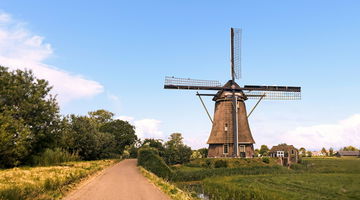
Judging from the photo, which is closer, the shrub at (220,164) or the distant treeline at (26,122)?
the distant treeline at (26,122)

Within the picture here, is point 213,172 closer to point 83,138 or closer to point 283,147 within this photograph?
point 83,138

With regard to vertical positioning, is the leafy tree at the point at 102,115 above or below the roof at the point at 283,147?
above

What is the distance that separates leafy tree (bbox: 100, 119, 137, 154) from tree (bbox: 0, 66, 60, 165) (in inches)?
2084

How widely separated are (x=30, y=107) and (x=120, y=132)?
58.9 m

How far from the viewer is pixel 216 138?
53.6 metres

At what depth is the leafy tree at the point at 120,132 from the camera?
3593 inches

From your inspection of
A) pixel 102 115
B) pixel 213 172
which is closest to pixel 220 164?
pixel 213 172

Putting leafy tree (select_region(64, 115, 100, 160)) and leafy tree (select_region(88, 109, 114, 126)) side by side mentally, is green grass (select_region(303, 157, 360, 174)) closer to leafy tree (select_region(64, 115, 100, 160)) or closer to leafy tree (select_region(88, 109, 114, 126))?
leafy tree (select_region(64, 115, 100, 160))

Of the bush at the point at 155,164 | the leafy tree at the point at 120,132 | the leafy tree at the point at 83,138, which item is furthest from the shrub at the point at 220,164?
the leafy tree at the point at 120,132

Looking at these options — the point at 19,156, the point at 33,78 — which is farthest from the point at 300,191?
the point at 33,78

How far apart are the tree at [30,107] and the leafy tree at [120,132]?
52938mm

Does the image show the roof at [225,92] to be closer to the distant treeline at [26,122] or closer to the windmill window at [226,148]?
the windmill window at [226,148]

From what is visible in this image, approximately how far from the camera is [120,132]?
92.1 meters

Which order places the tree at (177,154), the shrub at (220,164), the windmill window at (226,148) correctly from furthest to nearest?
the tree at (177,154) < the windmill window at (226,148) < the shrub at (220,164)
